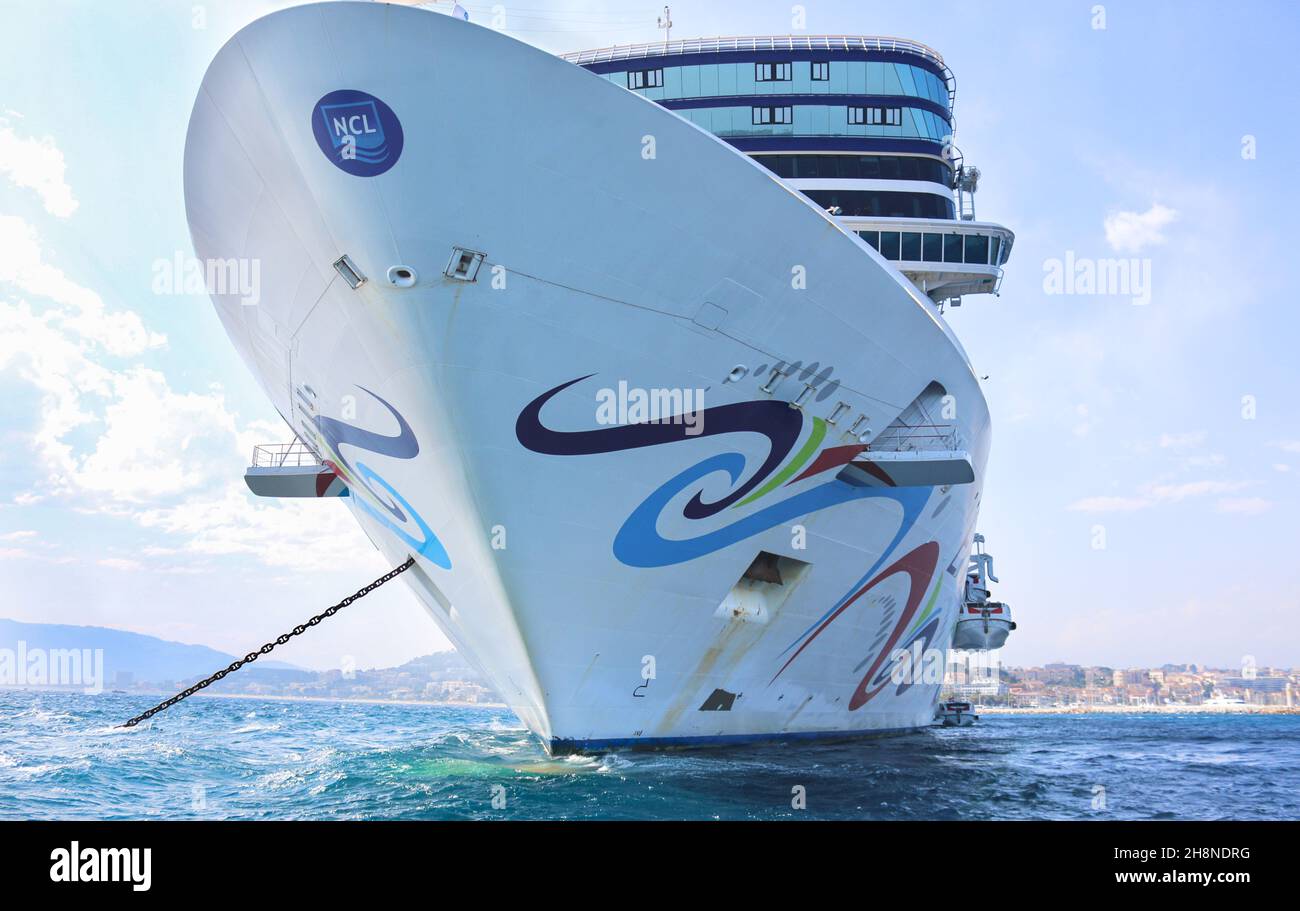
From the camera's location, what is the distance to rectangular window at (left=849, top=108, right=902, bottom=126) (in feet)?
67.9

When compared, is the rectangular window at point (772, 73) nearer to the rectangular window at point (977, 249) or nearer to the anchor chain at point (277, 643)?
the rectangular window at point (977, 249)

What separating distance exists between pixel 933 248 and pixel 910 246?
0.43 m

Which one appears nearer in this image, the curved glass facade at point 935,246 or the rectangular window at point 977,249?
the curved glass facade at point 935,246

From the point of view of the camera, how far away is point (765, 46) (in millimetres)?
21625

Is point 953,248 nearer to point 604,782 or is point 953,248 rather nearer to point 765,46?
point 765,46

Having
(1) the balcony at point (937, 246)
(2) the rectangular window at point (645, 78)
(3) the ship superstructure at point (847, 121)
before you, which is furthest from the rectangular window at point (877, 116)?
(2) the rectangular window at point (645, 78)

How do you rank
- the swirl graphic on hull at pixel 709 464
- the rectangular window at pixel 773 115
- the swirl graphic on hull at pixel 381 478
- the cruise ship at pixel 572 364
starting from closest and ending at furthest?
the cruise ship at pixel 572 364, the swirl graphic on hull at pixel 709 464, the swirl graphic on hull at pixel 381 478, the rectangular window at pixel 773 115

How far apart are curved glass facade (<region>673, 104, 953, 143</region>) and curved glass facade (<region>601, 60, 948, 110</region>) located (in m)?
0.48

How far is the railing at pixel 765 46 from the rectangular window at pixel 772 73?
0.58 m

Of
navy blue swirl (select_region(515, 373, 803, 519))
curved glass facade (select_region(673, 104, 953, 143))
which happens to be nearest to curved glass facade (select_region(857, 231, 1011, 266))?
curved glass facade (select_region(673, 104, 953, 143))

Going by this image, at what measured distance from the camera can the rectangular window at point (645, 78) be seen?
2197cm

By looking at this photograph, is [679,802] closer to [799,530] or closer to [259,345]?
[799,530]
